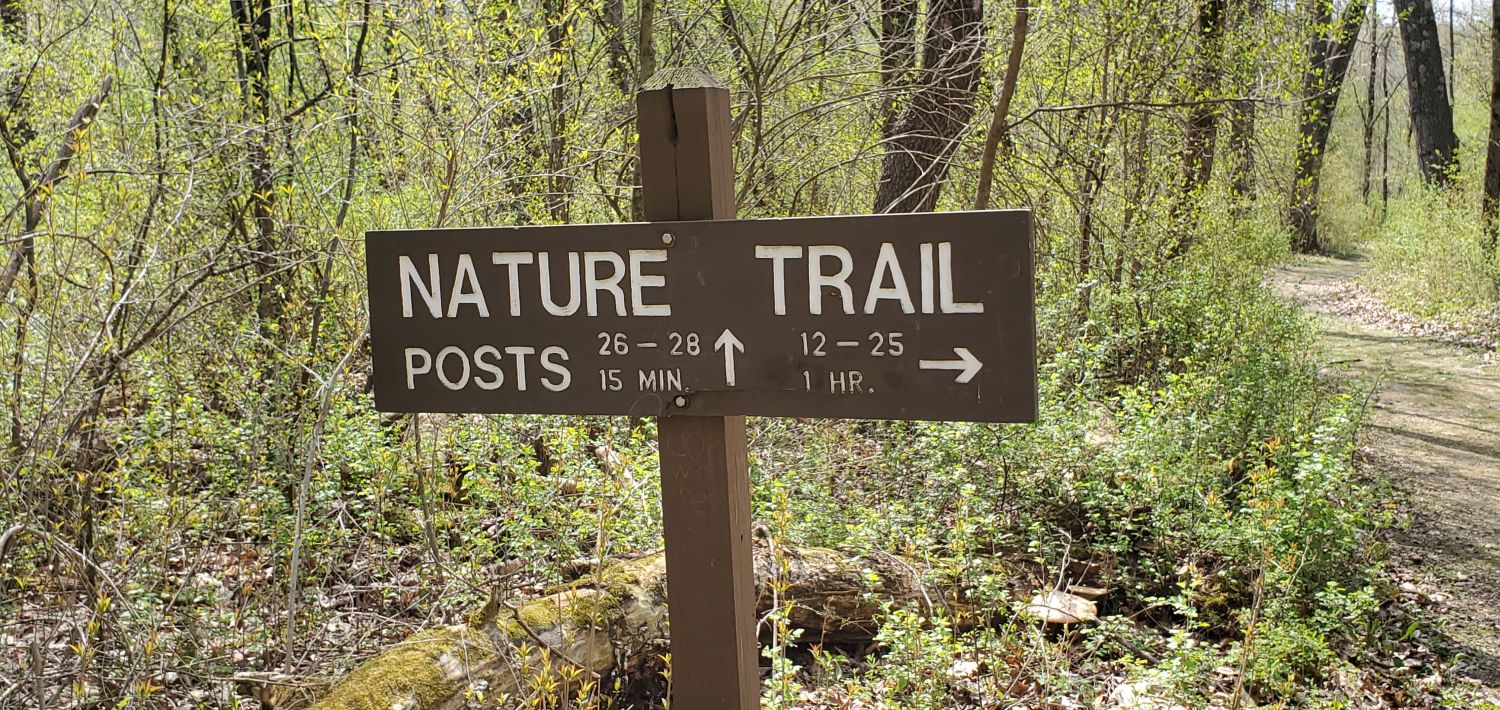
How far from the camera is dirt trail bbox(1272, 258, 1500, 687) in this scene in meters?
4.97

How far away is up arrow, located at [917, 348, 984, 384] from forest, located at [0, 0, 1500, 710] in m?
0.92

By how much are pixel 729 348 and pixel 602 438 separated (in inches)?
146

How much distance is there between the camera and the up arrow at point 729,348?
2.11 m

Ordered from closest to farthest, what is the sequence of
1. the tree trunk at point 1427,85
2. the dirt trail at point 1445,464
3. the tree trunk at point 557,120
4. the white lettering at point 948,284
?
the white lettering at point 948,284 → the dirt trail at point 1445,464 → the tree trunk at point 557,120 → the tree trunk at point 1427,85

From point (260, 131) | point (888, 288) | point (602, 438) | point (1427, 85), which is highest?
point (1427, 85)

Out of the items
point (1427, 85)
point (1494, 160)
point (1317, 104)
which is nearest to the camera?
point (1494, 160)

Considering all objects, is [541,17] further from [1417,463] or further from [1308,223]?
[1308,223]

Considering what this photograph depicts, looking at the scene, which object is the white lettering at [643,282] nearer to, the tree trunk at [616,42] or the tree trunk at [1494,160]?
the tree trunk at [616,42]

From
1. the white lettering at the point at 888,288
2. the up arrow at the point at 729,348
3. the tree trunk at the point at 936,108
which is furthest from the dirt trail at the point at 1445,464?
the up arrow at the point at 729,348

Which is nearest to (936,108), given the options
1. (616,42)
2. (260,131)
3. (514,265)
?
(616,42)

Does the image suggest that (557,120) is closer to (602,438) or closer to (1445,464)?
(602,438)

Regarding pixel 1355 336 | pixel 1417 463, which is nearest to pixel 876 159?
pixel 1417 463

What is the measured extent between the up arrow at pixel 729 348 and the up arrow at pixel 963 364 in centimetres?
36

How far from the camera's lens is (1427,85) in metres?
16.5
